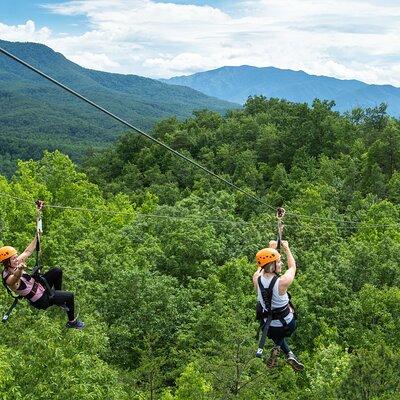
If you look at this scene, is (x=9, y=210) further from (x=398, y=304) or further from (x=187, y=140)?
(x=187, y=140)

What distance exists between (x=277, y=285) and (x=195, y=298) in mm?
24009

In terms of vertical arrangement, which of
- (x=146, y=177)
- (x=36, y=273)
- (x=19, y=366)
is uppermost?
→ (x=36, y=273)

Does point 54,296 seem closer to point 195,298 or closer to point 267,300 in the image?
point 267,300

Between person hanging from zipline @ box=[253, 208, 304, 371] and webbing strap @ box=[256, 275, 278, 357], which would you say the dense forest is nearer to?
person hanging from zipline @ box=[253, 208, 304, 371]

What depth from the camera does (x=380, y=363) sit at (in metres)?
27.0

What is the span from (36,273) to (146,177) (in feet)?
215

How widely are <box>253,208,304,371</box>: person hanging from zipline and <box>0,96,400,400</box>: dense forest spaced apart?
766 centimetres

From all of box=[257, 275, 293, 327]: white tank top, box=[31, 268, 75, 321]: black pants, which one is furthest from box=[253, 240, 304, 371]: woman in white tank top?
box=[31, 268, 75, 321]: black pants

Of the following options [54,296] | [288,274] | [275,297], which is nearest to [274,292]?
[275,297]

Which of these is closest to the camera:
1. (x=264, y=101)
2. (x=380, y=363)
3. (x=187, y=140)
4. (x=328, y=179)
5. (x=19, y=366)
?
(x=19, y=366)

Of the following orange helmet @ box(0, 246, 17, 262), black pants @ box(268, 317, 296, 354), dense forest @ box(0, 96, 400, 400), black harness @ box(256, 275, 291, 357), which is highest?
orange helmet @ box(0, 246, 17, 262)

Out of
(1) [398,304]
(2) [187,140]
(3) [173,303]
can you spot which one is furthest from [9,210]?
(2) [187,140]

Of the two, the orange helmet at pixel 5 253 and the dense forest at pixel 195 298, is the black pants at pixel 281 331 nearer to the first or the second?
the orange helmet at pixel 5 253

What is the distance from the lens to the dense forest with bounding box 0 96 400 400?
22.6 metres
